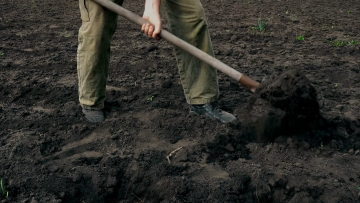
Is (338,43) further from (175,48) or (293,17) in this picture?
(175,48)

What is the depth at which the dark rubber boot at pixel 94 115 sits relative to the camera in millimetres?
3256

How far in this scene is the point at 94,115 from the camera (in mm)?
3283

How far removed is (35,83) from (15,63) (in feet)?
2.27

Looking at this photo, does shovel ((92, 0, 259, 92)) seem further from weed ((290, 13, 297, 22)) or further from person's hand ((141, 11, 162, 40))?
weed ((290, 13, 297, 22))

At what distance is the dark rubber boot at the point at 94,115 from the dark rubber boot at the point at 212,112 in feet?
2.36

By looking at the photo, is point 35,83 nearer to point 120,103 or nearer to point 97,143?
point 120,103

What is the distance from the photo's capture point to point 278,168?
2.66 metres

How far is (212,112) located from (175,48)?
58 cm

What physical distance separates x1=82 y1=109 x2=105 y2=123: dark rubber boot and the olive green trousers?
0.03 m

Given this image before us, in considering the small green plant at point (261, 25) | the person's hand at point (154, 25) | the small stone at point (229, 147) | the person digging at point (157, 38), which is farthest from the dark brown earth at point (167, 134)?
the person's hand at point (154, 25)

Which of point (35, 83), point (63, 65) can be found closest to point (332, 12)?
point (63, 65)

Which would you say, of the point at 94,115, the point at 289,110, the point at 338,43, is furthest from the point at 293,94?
the point at 338,43

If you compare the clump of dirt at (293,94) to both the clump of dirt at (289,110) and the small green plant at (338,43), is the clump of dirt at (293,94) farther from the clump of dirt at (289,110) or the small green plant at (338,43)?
the small green plant at (338,43)

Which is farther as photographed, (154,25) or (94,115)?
(94,115)
